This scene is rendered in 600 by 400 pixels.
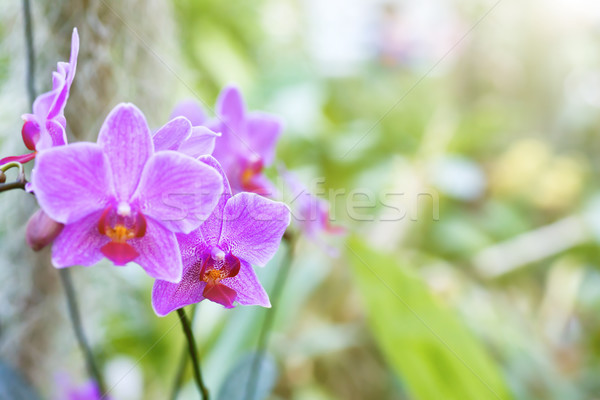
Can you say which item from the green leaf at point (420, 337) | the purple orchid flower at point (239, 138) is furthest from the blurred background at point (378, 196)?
the purple orchid flower at point (239, 138)

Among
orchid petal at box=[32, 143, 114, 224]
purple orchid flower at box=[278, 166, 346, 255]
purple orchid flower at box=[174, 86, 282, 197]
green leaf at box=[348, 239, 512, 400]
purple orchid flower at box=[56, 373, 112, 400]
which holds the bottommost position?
purple orchid flower at box=[56, 373, 112, 400]

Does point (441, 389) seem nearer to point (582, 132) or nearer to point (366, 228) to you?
point (366, 228)

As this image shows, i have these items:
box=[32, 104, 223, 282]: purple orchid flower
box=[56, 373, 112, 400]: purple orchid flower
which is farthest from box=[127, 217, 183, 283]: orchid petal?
box=[56, 373, 112, 400]: purple orchid flower

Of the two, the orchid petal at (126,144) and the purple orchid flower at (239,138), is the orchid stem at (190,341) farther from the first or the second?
the purple orchid flower at (239,138)

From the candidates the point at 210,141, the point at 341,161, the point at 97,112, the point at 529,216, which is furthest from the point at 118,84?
the point at 529,216

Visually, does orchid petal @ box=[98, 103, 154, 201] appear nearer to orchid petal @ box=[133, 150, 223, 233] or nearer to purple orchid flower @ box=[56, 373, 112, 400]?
orchid petal @ box=[133, 150, 223, 233]

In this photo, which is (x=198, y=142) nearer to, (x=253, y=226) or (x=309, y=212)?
(x=253, y=226)

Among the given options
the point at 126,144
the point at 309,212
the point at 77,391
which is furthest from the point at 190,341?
the point at 77,391
